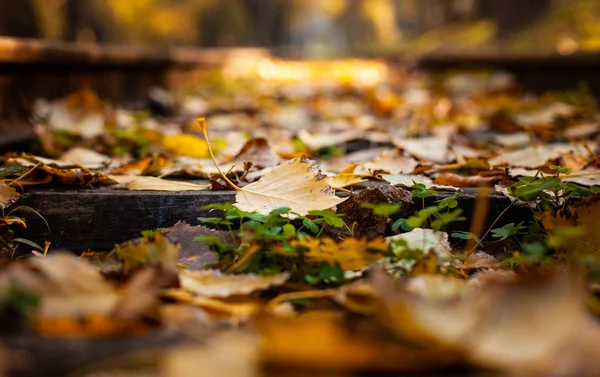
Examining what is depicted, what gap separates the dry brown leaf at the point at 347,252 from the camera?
1207 mm

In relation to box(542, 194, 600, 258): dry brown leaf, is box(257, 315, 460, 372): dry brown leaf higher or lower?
lower

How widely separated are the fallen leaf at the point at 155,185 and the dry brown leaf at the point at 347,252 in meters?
0.55

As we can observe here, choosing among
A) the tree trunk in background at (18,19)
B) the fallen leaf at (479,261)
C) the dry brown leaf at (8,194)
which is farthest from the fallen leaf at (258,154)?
the tree trunk in background at (18,19)

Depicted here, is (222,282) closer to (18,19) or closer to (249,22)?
(18,19)

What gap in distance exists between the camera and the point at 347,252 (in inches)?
48.2

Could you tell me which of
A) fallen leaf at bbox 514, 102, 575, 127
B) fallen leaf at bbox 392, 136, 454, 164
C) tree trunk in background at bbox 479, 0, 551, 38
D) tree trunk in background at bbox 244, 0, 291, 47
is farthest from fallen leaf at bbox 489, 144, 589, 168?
tree trunk in background at bbox 244, 0, 291, 47

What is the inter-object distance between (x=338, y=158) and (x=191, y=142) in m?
0.55

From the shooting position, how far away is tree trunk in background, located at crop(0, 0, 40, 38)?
11.8 feet

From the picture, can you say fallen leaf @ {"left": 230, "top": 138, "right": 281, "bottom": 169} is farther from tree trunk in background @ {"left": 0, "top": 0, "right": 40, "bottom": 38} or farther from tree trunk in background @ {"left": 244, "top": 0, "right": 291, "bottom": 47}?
tree trunk in background @ {"left": 244, "top": 0, "right": 291, "bottom": 47}

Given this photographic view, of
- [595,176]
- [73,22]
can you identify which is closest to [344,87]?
[73,22]

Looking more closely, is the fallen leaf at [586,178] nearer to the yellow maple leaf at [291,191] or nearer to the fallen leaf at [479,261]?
the fallen leaf at [479,261]

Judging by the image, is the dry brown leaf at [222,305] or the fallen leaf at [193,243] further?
the fallen leaf at [193,243]

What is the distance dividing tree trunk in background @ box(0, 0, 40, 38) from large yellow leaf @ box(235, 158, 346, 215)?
2524mm

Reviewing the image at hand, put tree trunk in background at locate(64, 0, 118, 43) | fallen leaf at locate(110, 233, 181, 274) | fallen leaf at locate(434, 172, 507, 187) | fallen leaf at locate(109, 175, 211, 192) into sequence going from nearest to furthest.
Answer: fallen leaf at locate(110, 233, 181, 274) < fallen leaf at locate(109, 175, 211, 192) < fallen leaf at locate(434, 172, 507, 187) < tree trunk in background at locate(64, 0, 118, 43)
